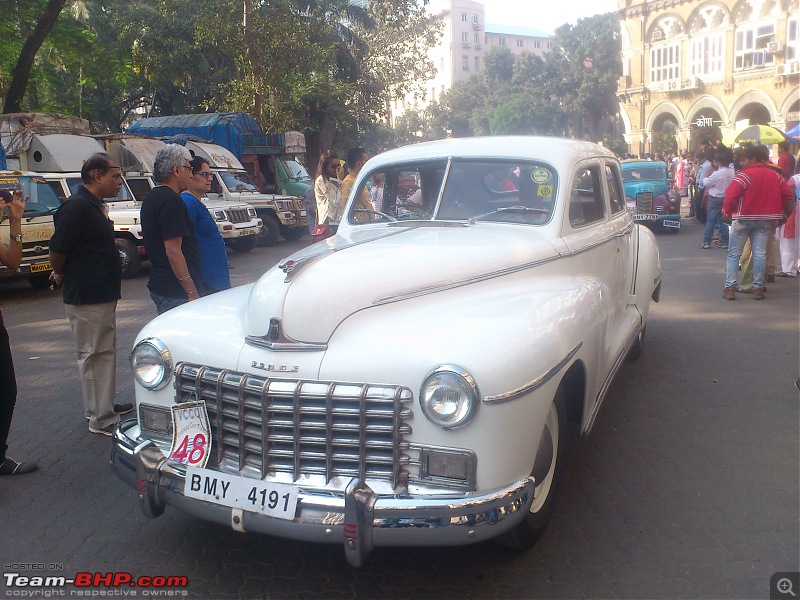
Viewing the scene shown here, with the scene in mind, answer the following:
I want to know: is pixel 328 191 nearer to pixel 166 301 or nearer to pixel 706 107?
pixel 166 301

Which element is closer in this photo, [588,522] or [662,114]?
[588,522]

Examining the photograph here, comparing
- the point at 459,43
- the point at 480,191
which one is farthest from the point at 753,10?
the point at 459,43

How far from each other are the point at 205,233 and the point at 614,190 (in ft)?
10.0

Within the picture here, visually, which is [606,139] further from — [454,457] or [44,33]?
[454,457]

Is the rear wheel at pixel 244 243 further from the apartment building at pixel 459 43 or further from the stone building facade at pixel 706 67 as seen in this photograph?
the apartment building at pixel 459 43

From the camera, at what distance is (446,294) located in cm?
346

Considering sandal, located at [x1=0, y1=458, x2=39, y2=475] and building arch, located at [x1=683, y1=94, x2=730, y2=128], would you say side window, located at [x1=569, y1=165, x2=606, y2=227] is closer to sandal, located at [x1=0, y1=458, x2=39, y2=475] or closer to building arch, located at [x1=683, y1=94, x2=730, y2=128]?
sandal, located at [x1=0, y1=458, x2=39, y2=475]

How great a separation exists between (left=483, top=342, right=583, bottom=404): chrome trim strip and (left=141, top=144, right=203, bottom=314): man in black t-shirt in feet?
8.41

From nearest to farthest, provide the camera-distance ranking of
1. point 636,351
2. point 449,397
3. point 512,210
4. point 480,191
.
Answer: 1. point 449,397
2. point 512,210
3. point 480,191
4. point 636,351

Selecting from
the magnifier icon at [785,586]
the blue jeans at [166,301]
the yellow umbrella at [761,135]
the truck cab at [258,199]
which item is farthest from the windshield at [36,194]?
the yellow umbrella at [761,135]

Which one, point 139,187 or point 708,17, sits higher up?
point 708,17

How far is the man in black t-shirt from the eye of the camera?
4609 millimetres

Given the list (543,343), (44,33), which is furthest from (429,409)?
(44,33)

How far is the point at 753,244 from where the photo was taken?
8.74 metres
